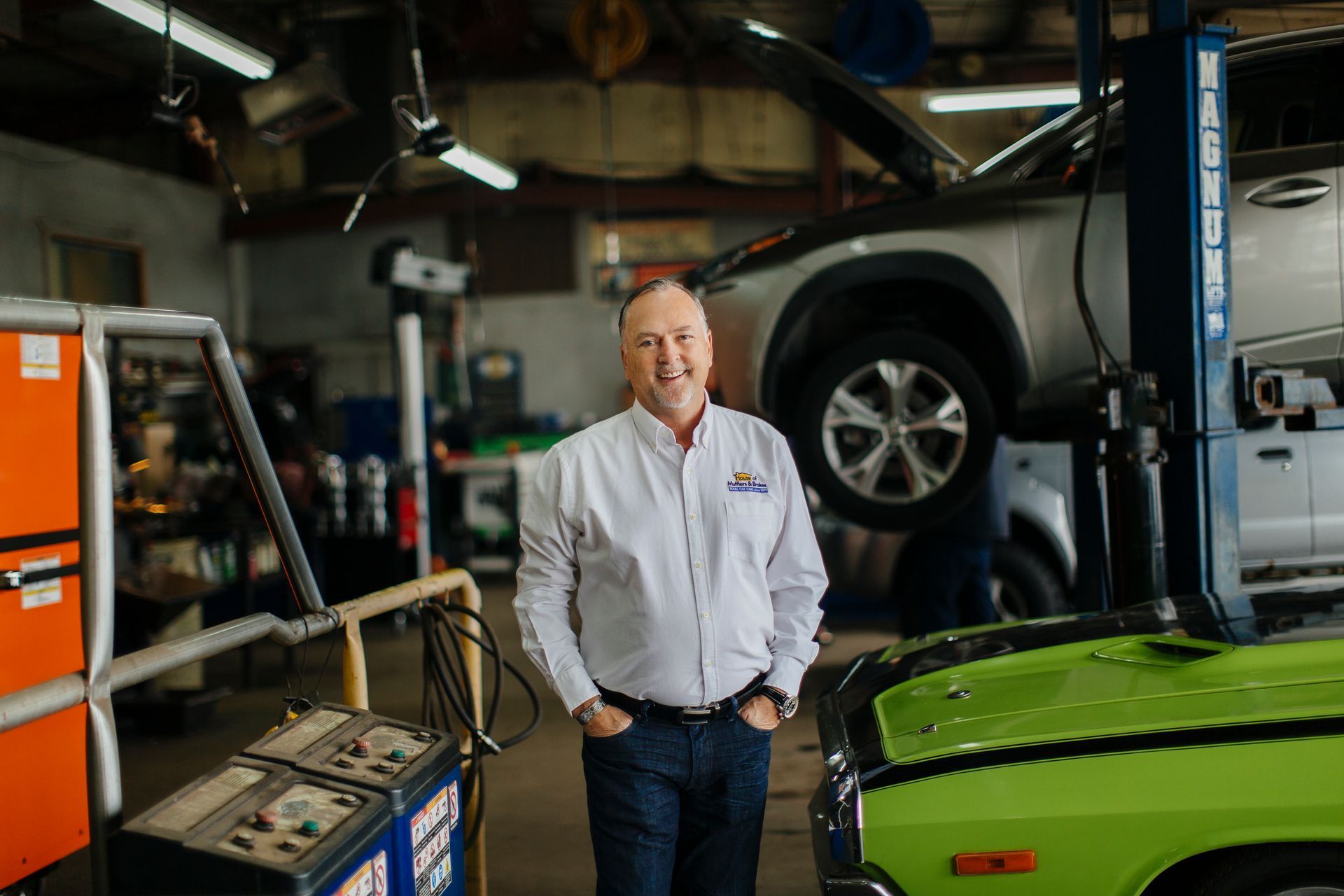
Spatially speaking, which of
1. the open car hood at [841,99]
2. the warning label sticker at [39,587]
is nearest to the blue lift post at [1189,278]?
the open car hood at [841,99]

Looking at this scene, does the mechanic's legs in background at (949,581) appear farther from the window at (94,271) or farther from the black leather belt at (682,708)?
the window at (94,271)

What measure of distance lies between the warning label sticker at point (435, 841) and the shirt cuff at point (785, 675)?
0.65 meters

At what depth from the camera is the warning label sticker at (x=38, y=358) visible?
2.16 metres

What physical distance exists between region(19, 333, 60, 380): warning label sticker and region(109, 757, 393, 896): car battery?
3.46 feet

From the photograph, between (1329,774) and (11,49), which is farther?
(11,49)

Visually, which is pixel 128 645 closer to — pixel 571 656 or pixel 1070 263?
pixel 571 656

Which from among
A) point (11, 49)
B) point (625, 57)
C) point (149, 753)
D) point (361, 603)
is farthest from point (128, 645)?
point (625, 57)

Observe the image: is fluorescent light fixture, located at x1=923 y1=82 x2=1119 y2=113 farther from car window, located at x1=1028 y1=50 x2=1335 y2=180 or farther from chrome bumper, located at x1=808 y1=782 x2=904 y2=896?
chrome bumper, located at x1=808 y1=782 x2=904 y2=896

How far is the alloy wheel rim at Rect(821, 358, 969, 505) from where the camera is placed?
3.75 m

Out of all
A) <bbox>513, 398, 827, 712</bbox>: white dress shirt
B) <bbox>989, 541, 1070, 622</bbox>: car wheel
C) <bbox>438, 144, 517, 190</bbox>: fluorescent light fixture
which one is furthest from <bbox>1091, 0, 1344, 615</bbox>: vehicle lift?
<bbox>438, 144, 517, 190</bbox>: fluorescent light fixture

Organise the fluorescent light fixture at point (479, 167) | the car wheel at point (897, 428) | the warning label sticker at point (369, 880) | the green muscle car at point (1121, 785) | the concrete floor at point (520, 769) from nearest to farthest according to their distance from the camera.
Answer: the warning label sticker at point (369, 880)
the green muscle car at point (1121, 785)
the concrete floor at point (520, 769)
the car wheel at point (897, 428)
the fluorescent light fixture at point (479, 167)

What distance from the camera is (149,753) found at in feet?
14.7

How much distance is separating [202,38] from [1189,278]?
16.6 ft

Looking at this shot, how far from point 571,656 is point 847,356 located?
2.25 m
